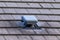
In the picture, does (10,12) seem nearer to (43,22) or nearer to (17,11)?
(17,11)

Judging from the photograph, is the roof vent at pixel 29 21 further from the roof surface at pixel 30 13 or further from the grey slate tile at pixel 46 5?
the grey slate tile at pixel 46 5

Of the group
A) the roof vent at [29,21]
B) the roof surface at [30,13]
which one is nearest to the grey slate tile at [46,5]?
the roof surface at [30,13]

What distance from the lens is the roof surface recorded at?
3213mm

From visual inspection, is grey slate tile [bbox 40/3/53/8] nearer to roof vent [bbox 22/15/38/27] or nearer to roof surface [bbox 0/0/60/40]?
roof surface [bbox 0/0/60/40]

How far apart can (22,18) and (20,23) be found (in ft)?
0.25

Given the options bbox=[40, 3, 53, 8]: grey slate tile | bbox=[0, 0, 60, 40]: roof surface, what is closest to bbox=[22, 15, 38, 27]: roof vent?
bbox=[0, 0, 60, 40]: roof surface

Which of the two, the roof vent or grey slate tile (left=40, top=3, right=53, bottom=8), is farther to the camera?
grey slate tile (left=40, top=3, right=53, bottom=8)

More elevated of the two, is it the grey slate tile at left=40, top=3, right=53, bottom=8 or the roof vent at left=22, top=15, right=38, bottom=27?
the grey slate tile at left=40, top=3, right=53, bottom=8

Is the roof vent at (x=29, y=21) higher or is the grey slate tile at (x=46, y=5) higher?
the grey slate tile at (x=46, y=5)

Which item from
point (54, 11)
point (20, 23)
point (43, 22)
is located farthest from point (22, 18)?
point (54, 11)

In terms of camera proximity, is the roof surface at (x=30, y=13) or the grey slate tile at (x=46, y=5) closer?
the roof surface at (x=30, y=13)

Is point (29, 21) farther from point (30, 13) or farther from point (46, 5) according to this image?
point (46, 5)

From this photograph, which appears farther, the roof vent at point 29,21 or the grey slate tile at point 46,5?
the grey slate tile at point 46,5

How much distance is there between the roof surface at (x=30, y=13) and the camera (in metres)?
3.21
